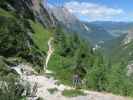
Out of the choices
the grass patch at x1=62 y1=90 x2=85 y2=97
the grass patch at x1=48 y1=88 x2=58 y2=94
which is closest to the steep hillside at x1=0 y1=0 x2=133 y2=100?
the grass patch at x1=62 y1=90 x2=85 y2=97

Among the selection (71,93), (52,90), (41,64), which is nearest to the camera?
(71,93)

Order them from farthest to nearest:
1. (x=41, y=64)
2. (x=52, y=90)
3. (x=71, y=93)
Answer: (x=41, y=64), (x=52, y=90), (x=71, y=93)

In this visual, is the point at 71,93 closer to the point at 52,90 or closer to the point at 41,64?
the point at 52,90

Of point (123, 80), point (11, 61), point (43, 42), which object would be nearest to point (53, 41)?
point (43, 42)

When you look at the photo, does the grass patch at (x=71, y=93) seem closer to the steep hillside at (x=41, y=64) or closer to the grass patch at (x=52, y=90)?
the steep hillside at (x=41, y=64)

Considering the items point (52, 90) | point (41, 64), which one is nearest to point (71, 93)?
point (52, 90)

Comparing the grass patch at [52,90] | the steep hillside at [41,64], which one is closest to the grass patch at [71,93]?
the steep hillside at [41,64]

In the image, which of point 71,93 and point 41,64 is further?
point 41,64

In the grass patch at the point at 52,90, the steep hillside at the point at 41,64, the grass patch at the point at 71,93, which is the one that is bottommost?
the grass patch at the point at 71,93

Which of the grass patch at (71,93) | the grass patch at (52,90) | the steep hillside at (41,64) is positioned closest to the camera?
the steep hillside at (41,64)

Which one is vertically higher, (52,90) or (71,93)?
(52,90)

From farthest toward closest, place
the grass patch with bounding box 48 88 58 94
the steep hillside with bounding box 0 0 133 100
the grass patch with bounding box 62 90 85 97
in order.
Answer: the grass patch with bounding box 48 88 58 94, the grass patch with bounding box 62 90 85 97, the steep hillside with bounding box 0 0 133 100

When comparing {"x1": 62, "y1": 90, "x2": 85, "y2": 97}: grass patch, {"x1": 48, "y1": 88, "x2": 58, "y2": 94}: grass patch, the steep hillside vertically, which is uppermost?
the steep hillside

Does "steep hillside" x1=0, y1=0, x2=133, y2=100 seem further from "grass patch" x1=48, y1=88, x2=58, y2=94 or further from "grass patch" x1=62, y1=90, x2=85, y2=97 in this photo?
"grass patch" x1=48, y1=88, x2=58, y2=94
